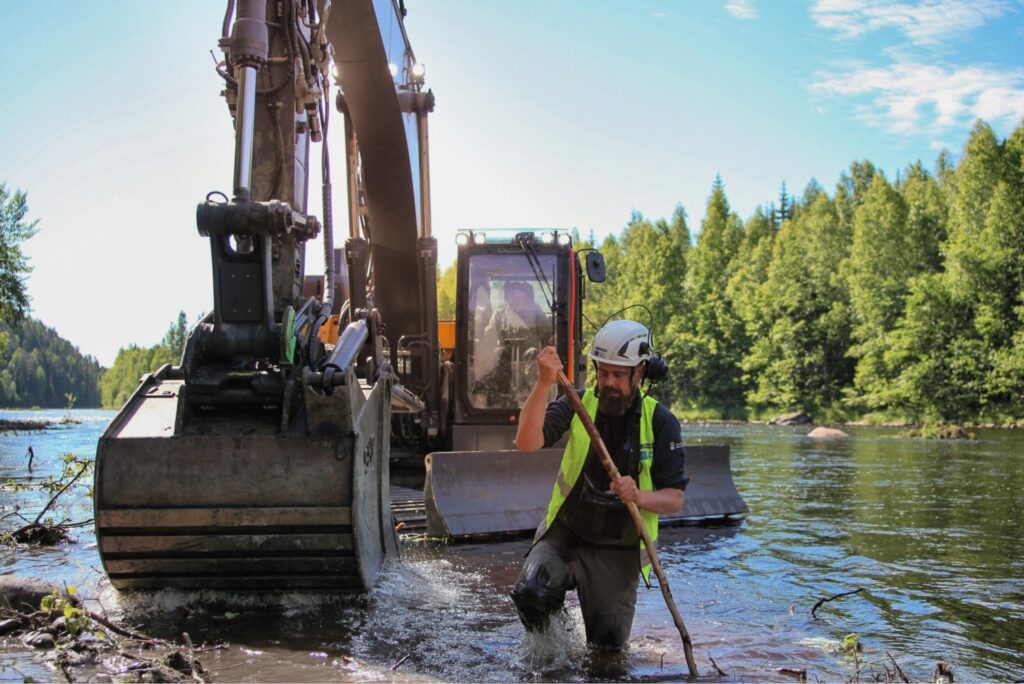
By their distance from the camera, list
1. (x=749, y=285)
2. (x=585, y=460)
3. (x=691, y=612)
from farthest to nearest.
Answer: (x=749, y=285) → (x=691, y=612) → (x=585, y=460)

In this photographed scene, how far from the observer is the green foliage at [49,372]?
14388 centimetres

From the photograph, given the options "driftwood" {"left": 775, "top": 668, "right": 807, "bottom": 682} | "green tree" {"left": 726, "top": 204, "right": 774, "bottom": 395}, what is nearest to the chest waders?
"driftwood" {"left": 775, "top": 668, "right": 807, "bottom": 682}

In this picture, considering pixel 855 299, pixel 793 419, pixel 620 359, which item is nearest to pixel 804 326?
pixel 855 299

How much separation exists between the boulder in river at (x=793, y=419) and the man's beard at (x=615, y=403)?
46922 millimetres

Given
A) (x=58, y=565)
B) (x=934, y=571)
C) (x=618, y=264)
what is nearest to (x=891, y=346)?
(x=618, y=264)

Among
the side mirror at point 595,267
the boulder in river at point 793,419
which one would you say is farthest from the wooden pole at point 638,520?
the boulder in river at point 793,419

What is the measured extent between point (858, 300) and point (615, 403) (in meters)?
48.2

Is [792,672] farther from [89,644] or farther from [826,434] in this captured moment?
[826,434]

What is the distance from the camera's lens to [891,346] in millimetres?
47219

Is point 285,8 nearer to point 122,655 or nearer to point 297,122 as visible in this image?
point 297,122

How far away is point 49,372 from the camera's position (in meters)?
156

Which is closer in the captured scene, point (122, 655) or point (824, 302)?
point (122, 655)

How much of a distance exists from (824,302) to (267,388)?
177 ft

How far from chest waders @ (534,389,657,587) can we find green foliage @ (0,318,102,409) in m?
142
